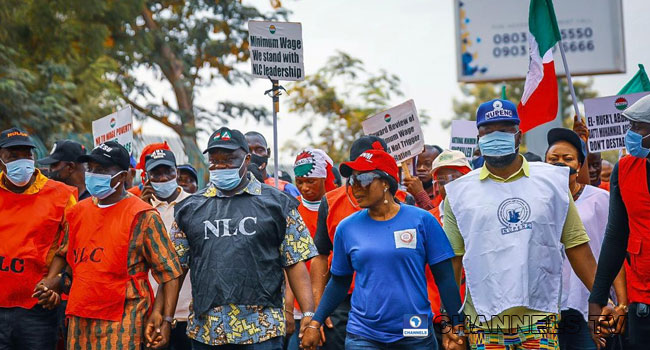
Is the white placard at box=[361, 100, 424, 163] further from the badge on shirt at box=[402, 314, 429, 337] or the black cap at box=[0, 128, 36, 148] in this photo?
the badge on shirt at box=[402, 314, 429, 337]

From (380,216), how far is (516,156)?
1012 mm

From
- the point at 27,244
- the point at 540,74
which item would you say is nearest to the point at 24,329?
the point at 27,244

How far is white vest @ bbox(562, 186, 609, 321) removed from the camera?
763 centimetres

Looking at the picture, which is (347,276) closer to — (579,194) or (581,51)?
(579,194)

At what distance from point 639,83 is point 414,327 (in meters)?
6.09

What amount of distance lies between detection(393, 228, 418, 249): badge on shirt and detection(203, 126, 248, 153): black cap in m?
1.41

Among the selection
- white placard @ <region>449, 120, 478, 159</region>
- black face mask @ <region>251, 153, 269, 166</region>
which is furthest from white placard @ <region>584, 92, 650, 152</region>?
black face mask @ <region>251, 153, 269, 166</region>

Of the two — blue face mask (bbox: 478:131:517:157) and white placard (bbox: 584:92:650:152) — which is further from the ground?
white placard (bbox: 584:92:650:152)

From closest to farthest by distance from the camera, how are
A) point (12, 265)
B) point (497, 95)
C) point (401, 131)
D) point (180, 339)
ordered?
point (12, 265) → point (180, 339) → point (401, 131) → point (497, 95)

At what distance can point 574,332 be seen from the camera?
7578 millimetres

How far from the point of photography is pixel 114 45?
77.6 ft

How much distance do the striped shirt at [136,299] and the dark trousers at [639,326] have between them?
322 cm

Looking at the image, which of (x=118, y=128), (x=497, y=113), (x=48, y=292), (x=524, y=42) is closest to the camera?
(x=497, y=113)

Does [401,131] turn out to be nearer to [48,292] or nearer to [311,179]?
[311,179]
